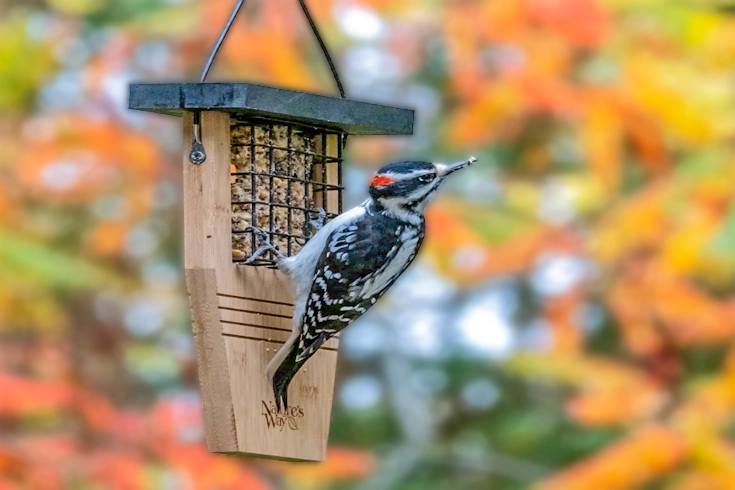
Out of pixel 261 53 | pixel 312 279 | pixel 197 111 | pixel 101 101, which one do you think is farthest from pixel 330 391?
pixel 101 101

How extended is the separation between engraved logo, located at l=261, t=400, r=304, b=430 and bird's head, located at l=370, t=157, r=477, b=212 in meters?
0.71

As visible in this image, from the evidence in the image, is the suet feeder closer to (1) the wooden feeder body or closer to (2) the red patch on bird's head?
(1) the wooden feeder body

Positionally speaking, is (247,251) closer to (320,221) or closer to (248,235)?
(248,235)

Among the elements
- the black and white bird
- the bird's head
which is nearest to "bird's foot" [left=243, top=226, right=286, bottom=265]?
the black and white bird

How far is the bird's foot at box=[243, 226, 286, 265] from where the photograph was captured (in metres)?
3.94

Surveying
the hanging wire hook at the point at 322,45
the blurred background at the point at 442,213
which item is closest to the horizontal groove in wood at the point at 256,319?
the hanging wire hook at the point at 322,45

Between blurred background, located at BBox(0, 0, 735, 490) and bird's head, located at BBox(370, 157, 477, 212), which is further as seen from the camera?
blurred background, located at BBox(0, 0, 735, 490)

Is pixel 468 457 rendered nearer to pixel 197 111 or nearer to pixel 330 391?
pixel 330 391

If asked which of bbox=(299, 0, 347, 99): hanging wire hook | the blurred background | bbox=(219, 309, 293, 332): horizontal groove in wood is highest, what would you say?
the blurred background

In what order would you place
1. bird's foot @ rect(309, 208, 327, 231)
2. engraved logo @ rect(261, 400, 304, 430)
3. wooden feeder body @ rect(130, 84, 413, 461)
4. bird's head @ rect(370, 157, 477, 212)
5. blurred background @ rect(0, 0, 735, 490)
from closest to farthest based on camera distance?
wooden feeder body @ rect(130, 84, 413, 461) → engraved logo @ rect(261, 400, 304, 430) → bird's head @ rect(370, 157, 477, 212) → bird's foot @ rect(309, 208, 327, 231) → blurred background @ rect(0, 0, 735, 490)

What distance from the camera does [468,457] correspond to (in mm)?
9969

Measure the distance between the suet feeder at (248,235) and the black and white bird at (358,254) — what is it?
97mm

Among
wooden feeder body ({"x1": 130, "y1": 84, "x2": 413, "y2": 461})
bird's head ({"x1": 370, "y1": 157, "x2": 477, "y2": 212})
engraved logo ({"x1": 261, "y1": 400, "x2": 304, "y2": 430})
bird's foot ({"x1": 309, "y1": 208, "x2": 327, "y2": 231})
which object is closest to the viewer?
wooden feeder body ({"x1": 130, "y1": 84, "x2": 413, "y2": 461})

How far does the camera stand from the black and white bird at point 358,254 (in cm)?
391
